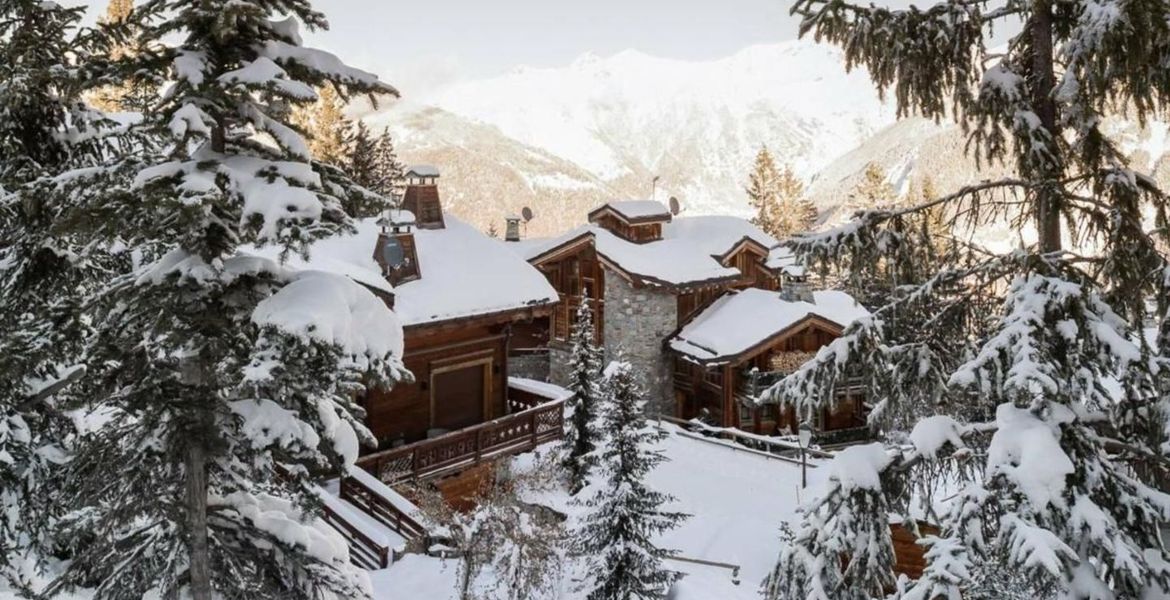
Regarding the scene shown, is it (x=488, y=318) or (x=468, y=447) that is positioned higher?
(x=488, y=318)

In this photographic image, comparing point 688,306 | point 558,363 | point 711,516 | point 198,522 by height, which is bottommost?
point 711,516

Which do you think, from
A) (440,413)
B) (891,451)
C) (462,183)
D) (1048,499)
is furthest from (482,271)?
(462,183)

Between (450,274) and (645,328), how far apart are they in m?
11.6

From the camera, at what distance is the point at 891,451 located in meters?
5.91

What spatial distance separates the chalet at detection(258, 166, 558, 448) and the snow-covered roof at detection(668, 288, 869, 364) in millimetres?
9097

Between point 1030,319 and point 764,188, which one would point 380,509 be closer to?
point 1030,319

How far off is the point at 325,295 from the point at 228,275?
940 mm

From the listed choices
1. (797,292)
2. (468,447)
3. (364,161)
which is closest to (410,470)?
(468,447)

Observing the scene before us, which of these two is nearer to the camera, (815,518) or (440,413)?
(815,518)

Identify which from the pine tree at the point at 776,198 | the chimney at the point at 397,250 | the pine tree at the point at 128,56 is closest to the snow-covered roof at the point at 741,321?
the chimney at the point at 397,250

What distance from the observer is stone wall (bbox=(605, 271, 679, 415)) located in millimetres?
27750

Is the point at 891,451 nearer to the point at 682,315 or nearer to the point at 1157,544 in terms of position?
the point at 1157,544

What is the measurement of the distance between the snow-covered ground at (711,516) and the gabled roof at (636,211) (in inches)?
328

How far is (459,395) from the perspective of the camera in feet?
59.9
